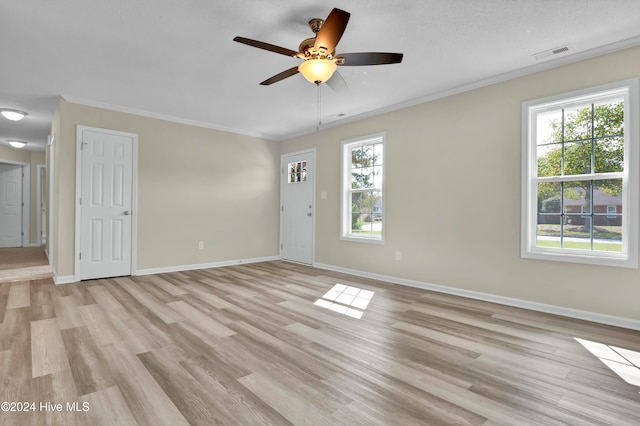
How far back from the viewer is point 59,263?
440 centimetres

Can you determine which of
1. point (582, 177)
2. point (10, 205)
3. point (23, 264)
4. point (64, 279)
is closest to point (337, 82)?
point (582, 177)

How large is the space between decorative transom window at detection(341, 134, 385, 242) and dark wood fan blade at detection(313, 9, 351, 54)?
8.76ft

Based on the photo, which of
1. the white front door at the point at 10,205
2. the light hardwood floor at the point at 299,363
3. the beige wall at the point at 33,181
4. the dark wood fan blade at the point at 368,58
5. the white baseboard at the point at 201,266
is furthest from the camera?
the beige wall at the point at 33,181

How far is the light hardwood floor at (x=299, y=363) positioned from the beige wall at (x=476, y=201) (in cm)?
34

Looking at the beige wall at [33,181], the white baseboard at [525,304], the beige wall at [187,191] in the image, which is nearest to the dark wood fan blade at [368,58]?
the white baseboard at [525,304]

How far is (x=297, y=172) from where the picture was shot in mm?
6457

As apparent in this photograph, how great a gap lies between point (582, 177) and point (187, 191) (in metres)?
5.43

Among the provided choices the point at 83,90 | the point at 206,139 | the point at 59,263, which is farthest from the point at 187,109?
the point at 59,263

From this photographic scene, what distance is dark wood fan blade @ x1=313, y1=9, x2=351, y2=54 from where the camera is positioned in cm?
203

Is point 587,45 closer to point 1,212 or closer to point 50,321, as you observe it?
point 50,321

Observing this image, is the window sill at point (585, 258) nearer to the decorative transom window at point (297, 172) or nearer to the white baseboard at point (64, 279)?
the decorative transom window at point (297, 172)

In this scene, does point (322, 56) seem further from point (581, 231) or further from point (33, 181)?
point (33, 181)

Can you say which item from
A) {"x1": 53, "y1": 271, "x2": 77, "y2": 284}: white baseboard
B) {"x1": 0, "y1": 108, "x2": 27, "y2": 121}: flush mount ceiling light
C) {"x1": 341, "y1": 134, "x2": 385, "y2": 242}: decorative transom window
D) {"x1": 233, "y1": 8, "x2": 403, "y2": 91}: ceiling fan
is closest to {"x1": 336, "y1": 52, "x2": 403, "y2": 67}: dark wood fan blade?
{"x1": 233, "y1": 8, "x2": 403, "y2": 91}: ceiling fan

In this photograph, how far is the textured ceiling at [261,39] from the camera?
2457 millimetres
